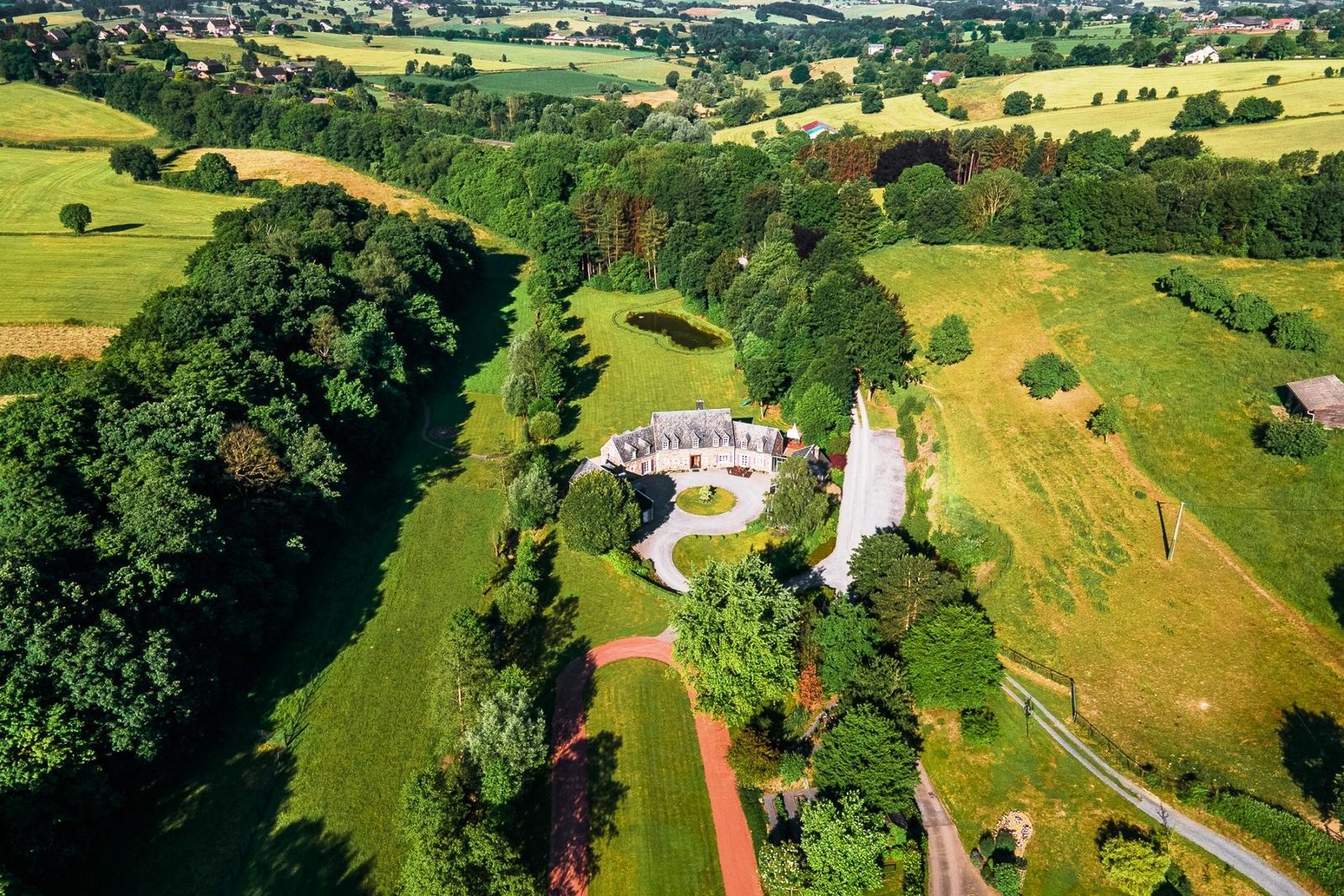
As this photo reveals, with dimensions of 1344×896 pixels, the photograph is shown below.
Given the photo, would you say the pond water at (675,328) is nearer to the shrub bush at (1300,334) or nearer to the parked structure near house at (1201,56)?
the shrub bush at (1300,334)

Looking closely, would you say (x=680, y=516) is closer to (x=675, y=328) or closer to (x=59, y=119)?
(x=675, y=328)

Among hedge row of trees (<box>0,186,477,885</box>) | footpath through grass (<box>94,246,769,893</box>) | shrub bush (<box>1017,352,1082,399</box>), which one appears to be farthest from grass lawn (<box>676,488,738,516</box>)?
shrub bush (<box>1017,352,1082,399</box>)

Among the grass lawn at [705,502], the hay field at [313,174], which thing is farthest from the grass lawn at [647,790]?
the hay field at [313,174]

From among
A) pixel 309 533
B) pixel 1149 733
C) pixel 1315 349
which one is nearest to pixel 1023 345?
pixel 1315 349

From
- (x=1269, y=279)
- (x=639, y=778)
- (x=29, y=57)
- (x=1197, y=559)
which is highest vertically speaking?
(x=29, y=57)

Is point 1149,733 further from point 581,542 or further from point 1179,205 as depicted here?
point 1179,205

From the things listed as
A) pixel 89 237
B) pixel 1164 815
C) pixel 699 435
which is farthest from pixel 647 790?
pixel 89 237
